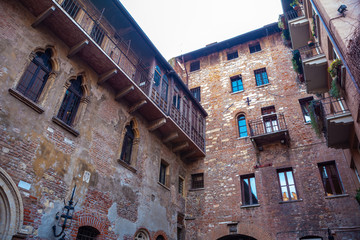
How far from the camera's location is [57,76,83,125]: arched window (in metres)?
8.54

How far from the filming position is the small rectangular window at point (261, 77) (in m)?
16.5

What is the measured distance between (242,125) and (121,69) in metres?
8.27

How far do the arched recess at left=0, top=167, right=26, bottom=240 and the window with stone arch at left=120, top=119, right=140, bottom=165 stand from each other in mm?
4355

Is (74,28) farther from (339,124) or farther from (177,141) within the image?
(339,124)

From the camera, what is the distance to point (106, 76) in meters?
9.91

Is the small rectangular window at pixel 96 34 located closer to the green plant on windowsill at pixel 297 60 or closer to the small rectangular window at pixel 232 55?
the green plant on windowsill at pixel 297 60

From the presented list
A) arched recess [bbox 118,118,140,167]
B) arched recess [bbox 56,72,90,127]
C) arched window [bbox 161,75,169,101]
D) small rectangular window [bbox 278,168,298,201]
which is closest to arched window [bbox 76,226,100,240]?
arched recess [bbox 118,118,140,167]

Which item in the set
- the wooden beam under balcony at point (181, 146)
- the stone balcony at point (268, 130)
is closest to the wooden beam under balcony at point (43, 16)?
the wooden beam under balcony at point (181, 146)

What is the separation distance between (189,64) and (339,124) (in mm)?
13415

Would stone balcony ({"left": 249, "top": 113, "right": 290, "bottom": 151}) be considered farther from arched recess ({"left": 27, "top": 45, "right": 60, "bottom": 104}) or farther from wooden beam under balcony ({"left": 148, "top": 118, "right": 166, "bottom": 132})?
arched recess ({"left": 27, "top": 45, "right": 60, "bottom": 104})

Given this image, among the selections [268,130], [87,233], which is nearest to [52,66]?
[87,233]

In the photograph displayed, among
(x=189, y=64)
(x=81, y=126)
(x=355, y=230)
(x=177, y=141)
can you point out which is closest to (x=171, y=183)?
(x=177, y=141)

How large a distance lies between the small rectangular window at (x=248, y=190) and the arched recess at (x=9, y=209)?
9.64m

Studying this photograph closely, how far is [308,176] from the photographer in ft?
39.1
